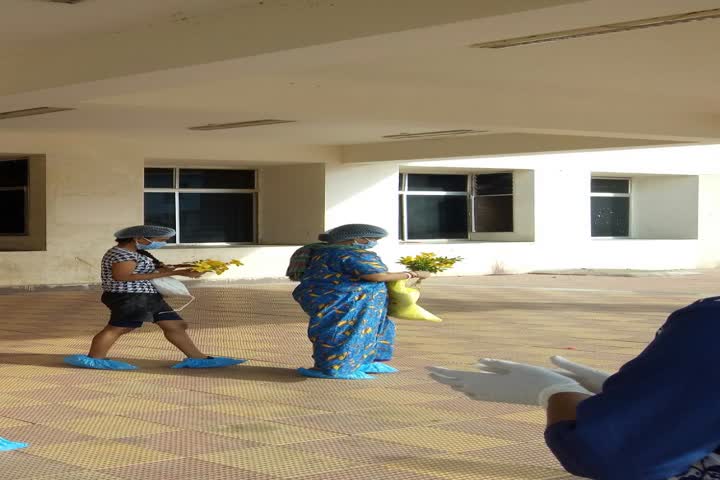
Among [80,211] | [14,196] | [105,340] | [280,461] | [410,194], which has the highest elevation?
[410,194]

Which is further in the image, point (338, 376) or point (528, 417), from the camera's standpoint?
point (338, 376)

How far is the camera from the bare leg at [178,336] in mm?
10000

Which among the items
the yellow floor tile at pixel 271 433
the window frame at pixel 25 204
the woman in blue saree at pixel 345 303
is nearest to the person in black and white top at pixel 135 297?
the woman in blue saree at pixel 345 303

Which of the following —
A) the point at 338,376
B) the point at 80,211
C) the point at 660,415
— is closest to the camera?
the point at 660,415

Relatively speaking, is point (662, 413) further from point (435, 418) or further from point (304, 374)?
point (304, 374)

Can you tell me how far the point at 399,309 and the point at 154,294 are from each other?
221cm

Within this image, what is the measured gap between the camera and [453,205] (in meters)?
26.9

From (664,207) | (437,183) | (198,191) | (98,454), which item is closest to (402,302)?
(98,454)

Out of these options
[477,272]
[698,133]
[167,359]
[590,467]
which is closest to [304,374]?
[167,359]

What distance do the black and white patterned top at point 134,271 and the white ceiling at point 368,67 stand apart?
1.56 meters

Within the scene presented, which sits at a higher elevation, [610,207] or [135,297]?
[610,207]

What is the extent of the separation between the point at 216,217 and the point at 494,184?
6.90 metres

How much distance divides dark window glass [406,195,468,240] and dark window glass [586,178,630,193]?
12.6 ft

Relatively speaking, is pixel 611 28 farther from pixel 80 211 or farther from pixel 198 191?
pixel 198 191
